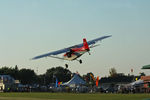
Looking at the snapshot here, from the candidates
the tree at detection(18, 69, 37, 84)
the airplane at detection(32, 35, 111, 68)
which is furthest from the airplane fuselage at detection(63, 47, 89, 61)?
the tree at detection(18, 69, 37, 84)

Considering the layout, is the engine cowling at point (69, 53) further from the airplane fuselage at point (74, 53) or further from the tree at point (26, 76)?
the tree at point (26, 76)

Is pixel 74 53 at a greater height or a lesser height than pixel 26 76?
lesser

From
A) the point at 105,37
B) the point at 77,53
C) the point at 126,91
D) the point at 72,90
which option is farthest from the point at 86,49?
the point at 72,90

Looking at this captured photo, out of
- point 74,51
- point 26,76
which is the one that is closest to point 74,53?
point 74,51

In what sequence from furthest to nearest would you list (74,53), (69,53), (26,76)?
(26,76)
(69,53)
(74,53)

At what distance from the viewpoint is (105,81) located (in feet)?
381

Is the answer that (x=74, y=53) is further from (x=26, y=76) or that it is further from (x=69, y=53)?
(x=26, y=76)

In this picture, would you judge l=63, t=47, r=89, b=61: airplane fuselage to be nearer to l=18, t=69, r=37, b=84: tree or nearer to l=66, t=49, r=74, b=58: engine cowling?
l=66, t=49, r=74, b=58: engine cowling

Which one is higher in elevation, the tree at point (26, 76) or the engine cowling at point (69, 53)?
the tree at point (26, 76)

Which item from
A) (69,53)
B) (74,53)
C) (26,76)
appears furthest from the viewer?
(26,76)

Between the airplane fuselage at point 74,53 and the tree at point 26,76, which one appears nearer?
the airplane fuselage at point 74,53

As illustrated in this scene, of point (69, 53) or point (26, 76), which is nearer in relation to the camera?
point (69, 53)

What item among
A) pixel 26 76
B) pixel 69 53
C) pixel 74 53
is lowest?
pixel 74 53

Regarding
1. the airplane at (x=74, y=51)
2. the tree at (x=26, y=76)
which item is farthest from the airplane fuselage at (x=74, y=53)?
the tree at (x=26, y=76)
